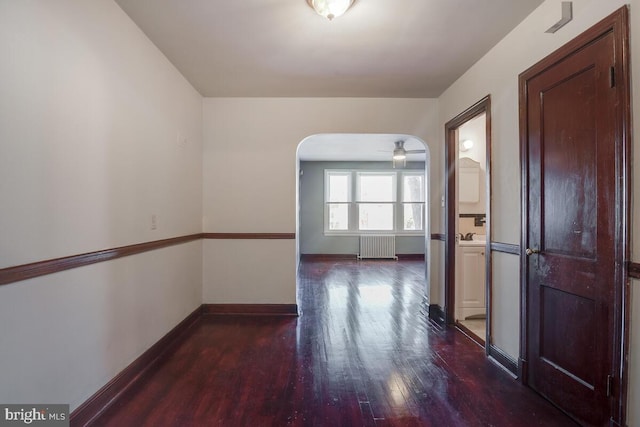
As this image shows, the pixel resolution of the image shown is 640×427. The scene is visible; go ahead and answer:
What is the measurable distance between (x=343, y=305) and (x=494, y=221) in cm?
219

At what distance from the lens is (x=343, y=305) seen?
409cm

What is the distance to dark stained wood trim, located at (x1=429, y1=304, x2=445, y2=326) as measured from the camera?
3514 millimetres

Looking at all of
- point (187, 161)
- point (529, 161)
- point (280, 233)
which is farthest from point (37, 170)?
point (529, 161)

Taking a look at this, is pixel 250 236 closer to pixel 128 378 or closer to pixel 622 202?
pixel 128 378

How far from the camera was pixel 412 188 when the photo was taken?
806 cm

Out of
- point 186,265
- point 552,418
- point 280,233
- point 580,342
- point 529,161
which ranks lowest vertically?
point 552,418

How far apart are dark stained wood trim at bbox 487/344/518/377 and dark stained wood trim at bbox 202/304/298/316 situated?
6.55ft

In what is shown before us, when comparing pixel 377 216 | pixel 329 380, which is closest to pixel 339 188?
pixel 377 216

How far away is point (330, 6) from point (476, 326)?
321 centimetres

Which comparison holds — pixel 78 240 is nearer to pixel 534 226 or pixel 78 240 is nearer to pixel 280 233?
pixel 280 233

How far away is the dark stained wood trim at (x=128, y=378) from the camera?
1.74 metres

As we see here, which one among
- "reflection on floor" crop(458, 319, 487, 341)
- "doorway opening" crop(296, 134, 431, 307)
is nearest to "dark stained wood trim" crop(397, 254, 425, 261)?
"doorway opening" crop(296, 134, 431, 307)

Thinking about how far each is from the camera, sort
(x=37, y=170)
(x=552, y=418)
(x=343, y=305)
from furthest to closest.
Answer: (x=343, y=305), (x=552, y=418), (x=37, y=170)

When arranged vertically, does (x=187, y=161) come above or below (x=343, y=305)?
above
